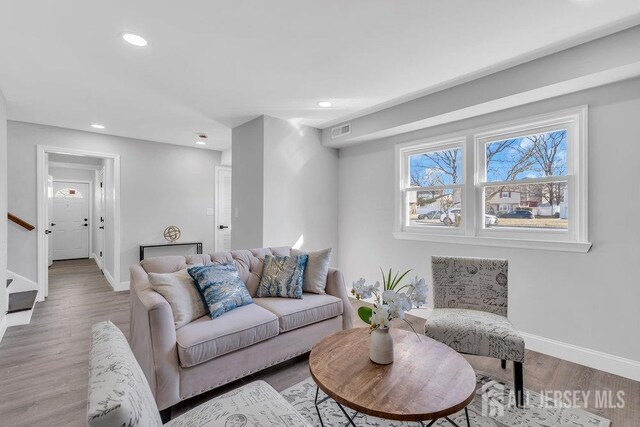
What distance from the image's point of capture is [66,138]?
4316 mm

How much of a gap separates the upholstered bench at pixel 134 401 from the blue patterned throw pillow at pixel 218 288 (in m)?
0.92

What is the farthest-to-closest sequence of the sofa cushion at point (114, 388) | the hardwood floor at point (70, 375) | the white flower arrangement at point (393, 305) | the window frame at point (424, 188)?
the window frame at point (424, 188) → the hardwood floor at point (70, 375) → the white flower arrangement at point (393, 305) → the sofa cushion at point (114, 388)

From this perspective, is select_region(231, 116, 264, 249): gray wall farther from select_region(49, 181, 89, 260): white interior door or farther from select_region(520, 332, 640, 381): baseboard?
select_region(49, 181, 89, 260): white interior door

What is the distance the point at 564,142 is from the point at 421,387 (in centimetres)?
261

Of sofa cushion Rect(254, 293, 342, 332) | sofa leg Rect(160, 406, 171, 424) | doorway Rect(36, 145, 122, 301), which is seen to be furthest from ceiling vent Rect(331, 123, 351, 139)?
doorway Rect(36, 145, 122, 301)

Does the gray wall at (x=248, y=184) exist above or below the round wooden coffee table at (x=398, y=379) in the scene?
above

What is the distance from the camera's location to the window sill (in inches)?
98.6

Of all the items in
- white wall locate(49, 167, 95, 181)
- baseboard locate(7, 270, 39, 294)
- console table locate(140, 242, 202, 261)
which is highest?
white wall locate(49, 167, 95, 181)

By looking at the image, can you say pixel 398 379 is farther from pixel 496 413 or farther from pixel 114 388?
pixel 114 388

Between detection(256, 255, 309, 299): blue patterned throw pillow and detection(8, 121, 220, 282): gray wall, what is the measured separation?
3.28 meters

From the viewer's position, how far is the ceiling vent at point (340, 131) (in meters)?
3.99

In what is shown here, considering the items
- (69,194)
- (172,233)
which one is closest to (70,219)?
(69,194)

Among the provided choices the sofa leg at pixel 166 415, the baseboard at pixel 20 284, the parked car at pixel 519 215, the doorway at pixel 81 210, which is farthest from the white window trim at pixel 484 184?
the baseboard at pixel 20 284

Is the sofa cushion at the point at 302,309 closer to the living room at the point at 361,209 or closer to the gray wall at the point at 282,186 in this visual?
the living room at the point at 361,209
